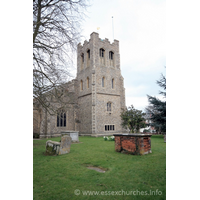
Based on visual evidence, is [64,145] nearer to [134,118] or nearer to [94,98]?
[134,118]

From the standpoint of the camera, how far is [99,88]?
71.2 ft

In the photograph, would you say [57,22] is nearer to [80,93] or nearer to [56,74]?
[56,74]

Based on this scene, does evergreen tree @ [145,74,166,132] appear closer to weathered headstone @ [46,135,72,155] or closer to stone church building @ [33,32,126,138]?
stone church building @ [33,32,126,138]

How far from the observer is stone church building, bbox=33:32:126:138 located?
68.1 ft

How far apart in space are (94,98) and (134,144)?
47.5 feet

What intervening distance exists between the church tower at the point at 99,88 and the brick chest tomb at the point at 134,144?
13.0 metres

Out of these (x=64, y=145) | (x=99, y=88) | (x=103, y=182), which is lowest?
(x=64, y=145)

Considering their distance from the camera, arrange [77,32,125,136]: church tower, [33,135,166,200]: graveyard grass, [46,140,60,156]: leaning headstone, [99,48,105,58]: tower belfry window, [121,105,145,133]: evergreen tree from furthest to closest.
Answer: [99,48,105,58]: tower belfry window
[77,32,125,136]: church tower
[121,105,145,133]: evergreen tree
[46,140,60,156]: leaning headstone
[33,135,166,200]: graveyard grass

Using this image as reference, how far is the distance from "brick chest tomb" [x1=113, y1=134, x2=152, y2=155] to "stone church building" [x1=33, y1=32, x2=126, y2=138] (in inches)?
506

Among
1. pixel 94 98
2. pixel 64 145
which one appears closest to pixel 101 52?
pixel 94 98

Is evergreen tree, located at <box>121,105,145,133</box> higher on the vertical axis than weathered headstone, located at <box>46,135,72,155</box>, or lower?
higher

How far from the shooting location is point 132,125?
13.6m

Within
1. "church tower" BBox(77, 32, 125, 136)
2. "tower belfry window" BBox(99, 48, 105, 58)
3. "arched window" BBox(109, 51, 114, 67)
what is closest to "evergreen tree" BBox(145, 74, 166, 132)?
"church tower" BBox(77, 32, 125, 136)
